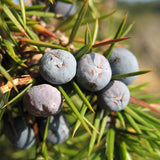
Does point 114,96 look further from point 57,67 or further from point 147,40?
point 147,40

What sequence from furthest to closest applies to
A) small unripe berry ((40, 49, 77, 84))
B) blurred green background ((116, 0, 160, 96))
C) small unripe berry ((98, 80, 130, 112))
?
blurred green background ((116, 0, 160, 96))
small unripe berry ((98, 80, 130, 112))
small unripe berry ((40, 49, 77, 84))

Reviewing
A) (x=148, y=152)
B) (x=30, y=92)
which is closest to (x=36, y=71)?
(x=30, y=92)

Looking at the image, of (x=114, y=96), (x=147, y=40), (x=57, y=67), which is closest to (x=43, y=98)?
(x=57, y=67)

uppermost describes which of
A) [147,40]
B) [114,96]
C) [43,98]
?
[43,98]

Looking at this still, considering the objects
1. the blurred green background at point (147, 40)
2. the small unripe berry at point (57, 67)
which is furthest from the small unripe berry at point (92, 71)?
the blurred green background at point (147, 40)

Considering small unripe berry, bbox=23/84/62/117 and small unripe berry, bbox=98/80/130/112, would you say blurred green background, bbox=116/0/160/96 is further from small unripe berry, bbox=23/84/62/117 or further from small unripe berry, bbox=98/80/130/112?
small unripe berry, bbox=23/84/62/117

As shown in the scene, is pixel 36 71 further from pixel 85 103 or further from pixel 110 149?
pixel 110 149

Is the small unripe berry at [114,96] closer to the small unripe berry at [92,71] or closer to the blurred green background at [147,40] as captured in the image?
the small unripe berry at [92,71]

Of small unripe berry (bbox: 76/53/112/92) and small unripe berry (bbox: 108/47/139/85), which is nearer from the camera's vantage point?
small unripe berry (bbox: 76/53/112/92)

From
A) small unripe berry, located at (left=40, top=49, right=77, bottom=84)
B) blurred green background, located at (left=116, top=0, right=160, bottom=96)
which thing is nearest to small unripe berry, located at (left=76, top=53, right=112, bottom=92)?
small unripe berry, located at (left=40, top=49, right=77, bottom=84)
